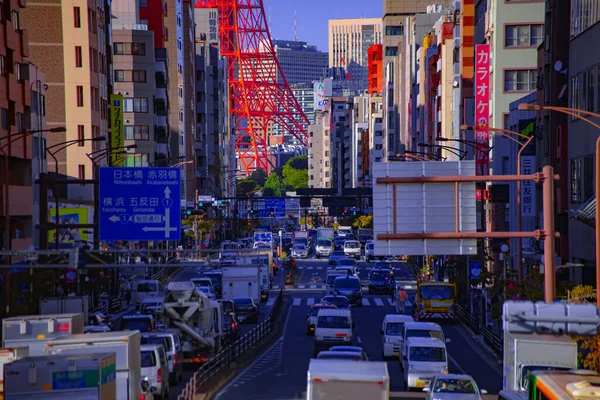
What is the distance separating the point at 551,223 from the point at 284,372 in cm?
1445

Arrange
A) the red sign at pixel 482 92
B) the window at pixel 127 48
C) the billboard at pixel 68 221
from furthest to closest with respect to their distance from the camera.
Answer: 1. the window at pixel 127 48
2. the red sign at pixel 482 92
3. the billboard at pixel 68 221

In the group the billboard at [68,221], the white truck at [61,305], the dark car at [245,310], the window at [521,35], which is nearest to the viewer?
the white truck at [61,305]

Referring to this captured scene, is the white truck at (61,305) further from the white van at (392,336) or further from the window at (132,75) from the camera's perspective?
the window at (132,75)

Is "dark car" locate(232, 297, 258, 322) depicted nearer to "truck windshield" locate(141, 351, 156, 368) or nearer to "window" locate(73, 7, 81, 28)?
"truck windshield" locate(141, 351, 156, 368)

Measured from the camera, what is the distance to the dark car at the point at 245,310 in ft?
176

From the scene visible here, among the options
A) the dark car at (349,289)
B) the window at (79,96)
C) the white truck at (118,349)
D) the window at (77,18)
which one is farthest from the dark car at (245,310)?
the window at (77,18)

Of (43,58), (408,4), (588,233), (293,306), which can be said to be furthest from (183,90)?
(588,233)

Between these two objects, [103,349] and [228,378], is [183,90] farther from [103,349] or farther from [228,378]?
[103,349]

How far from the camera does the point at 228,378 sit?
34531 mm

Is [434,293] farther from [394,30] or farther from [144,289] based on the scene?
[394,30]

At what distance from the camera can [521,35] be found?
71500mm

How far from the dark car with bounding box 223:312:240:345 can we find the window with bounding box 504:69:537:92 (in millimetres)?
33156

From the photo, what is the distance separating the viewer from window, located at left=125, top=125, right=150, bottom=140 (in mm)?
102062

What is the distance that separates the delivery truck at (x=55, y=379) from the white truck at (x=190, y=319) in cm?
1658
